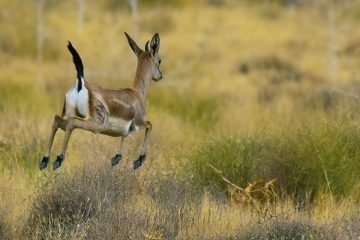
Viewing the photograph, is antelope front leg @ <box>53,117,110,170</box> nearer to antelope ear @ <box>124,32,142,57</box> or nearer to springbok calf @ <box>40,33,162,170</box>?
springbok calf @ <box>40,33,162,170</box>

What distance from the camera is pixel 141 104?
8.40 m

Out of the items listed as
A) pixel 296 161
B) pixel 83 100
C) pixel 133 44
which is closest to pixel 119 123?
pixel 83 100

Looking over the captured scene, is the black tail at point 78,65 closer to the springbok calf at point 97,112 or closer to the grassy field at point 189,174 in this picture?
the springbok calf at point 97,112

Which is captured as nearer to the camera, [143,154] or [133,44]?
[143,154]

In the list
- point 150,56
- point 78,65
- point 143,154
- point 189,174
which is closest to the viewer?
point 78,65

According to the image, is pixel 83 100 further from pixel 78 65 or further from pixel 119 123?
pixel 119 123

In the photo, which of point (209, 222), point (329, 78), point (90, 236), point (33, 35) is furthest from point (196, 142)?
point (33, 35)

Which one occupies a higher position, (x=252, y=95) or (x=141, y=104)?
(x=141, y=104)

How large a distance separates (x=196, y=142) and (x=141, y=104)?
158 inches

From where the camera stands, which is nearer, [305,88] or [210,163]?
[210,163]

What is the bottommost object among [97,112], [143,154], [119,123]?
[143,154]

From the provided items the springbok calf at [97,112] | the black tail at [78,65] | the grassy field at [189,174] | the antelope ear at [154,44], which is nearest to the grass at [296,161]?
the grassy field at [189,174]

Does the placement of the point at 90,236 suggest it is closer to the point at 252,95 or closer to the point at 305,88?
the point at 252,95

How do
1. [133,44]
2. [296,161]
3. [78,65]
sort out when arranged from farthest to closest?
[296,161] → [133,44] → [78,65]
